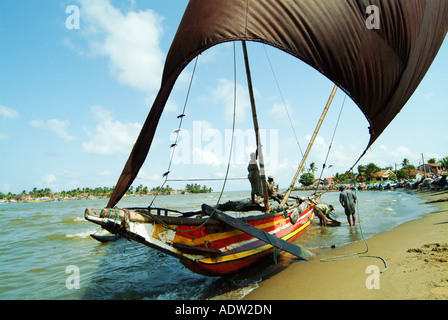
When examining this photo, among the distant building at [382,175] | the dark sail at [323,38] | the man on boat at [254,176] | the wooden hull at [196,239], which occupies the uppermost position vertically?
the dark sail at [323,38]

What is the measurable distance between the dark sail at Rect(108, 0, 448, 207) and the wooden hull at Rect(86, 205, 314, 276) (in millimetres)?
486

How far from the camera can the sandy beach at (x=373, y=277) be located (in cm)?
330

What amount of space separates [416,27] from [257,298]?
7387mm

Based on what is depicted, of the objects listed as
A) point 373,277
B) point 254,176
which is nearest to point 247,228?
point 373,277

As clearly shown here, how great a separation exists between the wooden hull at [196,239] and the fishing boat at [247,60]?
0.02 m

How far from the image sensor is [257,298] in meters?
3.94

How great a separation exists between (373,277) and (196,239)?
3263 mm

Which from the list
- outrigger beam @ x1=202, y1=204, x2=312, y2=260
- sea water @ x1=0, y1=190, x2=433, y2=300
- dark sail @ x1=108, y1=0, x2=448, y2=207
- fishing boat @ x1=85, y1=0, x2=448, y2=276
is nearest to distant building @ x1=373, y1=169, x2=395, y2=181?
sea water @ x1=0, y1=190, x2=433, y2=300

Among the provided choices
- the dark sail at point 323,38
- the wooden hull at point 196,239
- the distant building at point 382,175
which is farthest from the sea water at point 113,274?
the distant building at point 382,175

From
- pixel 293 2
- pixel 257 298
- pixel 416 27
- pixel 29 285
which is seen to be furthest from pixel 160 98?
pixel 416 27

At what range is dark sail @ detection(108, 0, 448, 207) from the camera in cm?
407

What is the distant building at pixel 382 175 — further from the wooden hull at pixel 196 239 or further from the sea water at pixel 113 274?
the wooden hull at pixel 196 239

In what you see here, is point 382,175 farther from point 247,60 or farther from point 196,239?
point 196,239

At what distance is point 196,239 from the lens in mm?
4520
